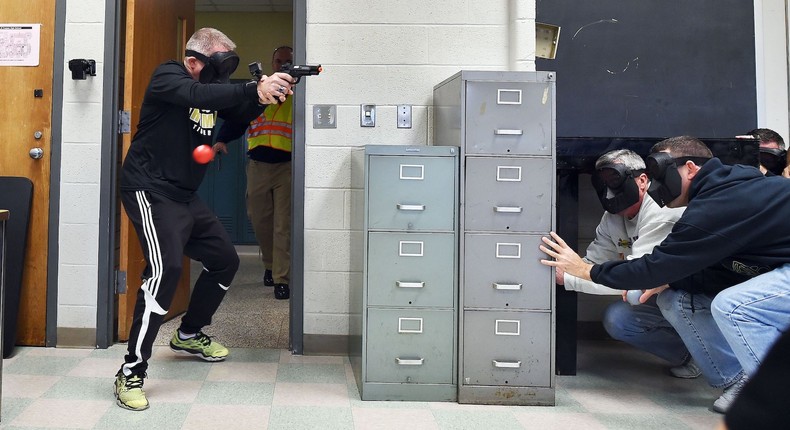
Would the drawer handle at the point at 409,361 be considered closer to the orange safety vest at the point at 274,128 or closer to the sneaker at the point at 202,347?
the sneaker at the point at 202,347

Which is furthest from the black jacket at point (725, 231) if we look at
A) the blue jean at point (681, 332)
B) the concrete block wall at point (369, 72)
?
the concrete block wall at point (369, 72)

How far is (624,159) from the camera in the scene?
7.02 ft

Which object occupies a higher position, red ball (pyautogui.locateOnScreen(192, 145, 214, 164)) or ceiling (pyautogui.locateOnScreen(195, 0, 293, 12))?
ceiling (pyautogui.locateOnScreen(195, 0, 293, 12))

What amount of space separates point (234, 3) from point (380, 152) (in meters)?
4.52

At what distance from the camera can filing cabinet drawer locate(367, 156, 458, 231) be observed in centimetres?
204

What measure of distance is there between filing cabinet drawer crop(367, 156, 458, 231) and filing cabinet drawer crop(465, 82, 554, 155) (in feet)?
0.55

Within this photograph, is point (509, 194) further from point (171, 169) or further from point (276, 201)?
point (276, 201)

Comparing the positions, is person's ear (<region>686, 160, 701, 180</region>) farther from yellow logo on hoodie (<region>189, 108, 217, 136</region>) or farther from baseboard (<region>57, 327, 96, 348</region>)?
baseboard (<region>57, 327, 96, 348</region>)

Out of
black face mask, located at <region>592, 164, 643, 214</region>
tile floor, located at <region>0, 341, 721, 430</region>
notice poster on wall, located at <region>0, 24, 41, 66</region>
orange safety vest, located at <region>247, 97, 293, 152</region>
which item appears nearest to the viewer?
tile floor, located at <region>0, 341, 721, 430</region>

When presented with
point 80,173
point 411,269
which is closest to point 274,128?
point 80,173

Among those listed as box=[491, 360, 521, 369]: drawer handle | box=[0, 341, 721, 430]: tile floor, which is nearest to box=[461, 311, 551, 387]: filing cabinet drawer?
box=[491, 360, 521, 369]: drawer handle

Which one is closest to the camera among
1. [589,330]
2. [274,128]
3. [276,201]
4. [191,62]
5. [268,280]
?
[191,62]

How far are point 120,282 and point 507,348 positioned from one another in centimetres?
181

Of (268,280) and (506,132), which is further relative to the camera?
(268,280)
